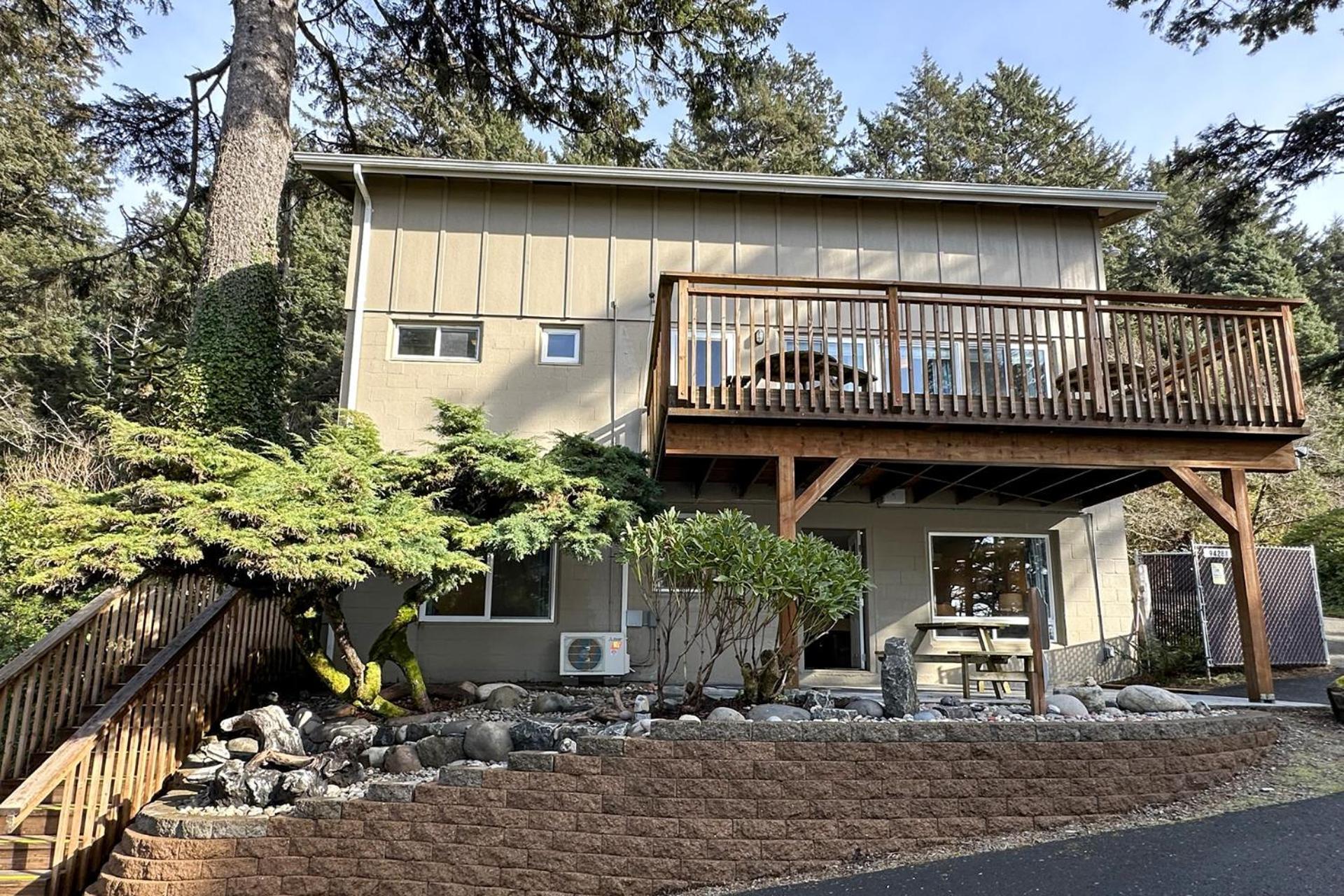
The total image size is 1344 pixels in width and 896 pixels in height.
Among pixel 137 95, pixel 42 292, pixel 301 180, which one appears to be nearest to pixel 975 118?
pixel 301 180

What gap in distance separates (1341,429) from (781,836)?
17.0 metres

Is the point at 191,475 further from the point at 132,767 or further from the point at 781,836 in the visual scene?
the point at 781,836

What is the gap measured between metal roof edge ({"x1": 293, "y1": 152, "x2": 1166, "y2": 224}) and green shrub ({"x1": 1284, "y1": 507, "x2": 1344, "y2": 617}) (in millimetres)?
9558

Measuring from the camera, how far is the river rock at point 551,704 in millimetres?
6223

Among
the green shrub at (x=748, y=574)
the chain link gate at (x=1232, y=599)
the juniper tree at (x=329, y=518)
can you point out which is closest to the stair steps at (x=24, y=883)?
the juniper tree at (x=329, y=518)

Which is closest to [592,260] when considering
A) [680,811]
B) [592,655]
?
[592,655]

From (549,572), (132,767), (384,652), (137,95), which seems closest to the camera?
(132,767)

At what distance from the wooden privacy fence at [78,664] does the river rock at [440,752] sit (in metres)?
2.20

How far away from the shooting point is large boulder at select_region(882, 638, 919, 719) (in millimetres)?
5109

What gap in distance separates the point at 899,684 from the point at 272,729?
4416mm

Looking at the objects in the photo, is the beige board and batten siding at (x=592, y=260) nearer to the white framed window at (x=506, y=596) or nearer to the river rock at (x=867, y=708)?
A: the white framed window at (x=506, y=596)

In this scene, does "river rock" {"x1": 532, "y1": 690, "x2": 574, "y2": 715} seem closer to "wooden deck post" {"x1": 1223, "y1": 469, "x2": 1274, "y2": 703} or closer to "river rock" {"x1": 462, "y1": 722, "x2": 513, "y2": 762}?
"river rock" {"x1": 462, "y1": 722, "x2": 513, "y2": 762}

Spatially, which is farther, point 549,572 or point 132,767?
point 549,572

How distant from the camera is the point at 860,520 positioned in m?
8.89
